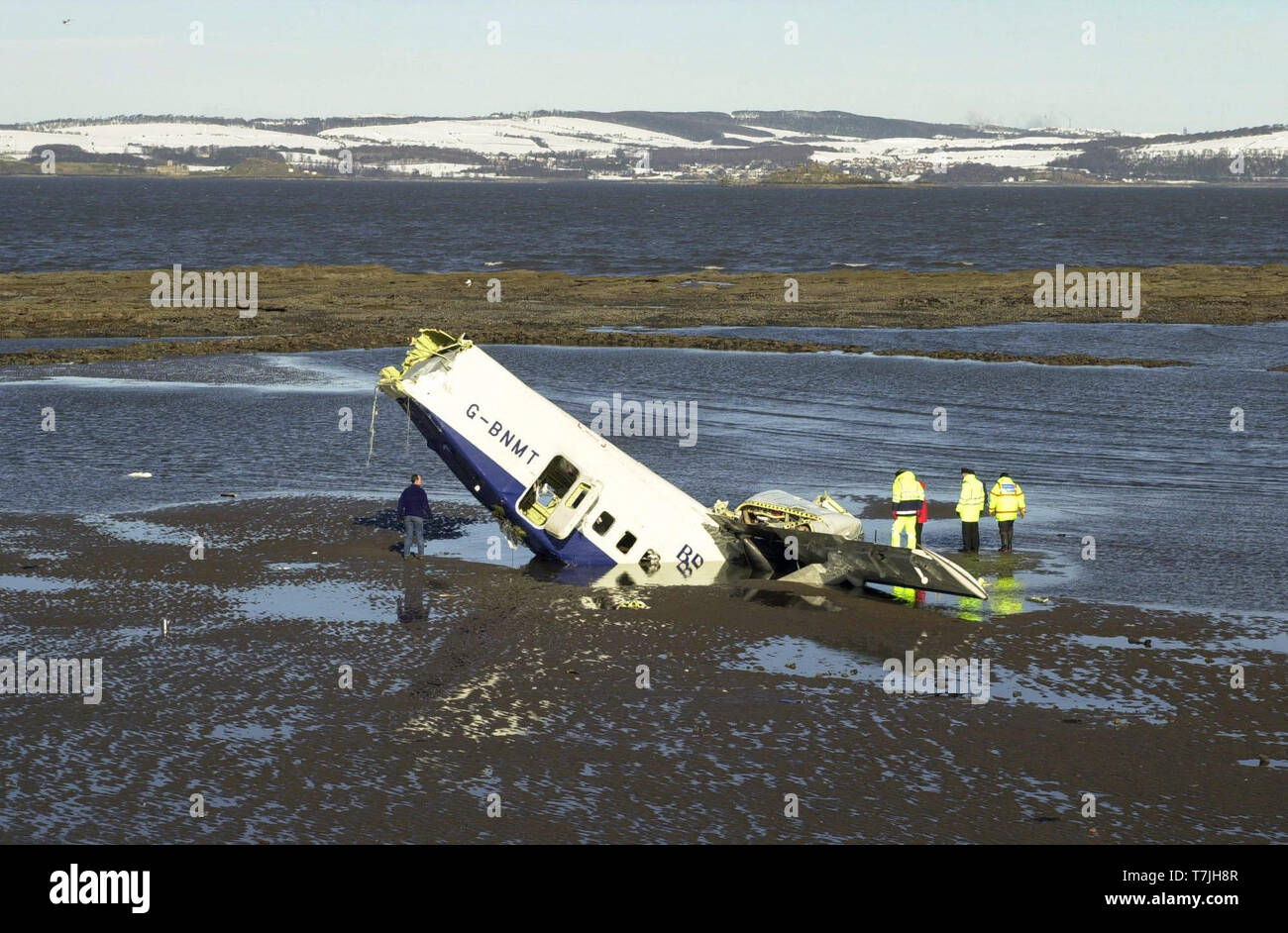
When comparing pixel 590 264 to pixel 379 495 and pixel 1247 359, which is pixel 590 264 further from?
pixel 379 495

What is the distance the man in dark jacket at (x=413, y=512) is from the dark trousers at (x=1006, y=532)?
10380 mm

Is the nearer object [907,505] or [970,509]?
[907,505]

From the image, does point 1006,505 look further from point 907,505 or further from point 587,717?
point 587,717

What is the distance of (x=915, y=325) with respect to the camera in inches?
2662

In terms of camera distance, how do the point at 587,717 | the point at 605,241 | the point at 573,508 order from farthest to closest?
the point at 605,241 → the point at 573,508 → the point at 587,717

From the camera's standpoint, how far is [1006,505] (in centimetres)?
2755

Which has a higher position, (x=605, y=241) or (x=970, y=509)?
(x=605, y=241)

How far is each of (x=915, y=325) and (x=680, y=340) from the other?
42.2 feet

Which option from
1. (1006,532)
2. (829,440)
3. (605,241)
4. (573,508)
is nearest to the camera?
(573,508)

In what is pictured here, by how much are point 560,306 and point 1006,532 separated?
49.5 metres

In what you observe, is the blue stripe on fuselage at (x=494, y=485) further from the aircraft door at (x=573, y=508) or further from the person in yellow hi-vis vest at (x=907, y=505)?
the person in yellow hi-vis vest at (x=907, y=505)

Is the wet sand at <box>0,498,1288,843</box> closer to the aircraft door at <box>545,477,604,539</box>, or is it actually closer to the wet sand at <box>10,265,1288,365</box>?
the aircraft door at <box>545,477,604,539</box>

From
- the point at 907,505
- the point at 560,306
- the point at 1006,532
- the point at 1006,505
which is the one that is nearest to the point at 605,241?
the point at 560,306

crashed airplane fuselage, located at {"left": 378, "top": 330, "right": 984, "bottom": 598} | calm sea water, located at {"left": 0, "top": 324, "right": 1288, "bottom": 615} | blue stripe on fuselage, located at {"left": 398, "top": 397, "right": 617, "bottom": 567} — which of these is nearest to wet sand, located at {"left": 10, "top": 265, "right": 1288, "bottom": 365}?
calm sea water, located at {"left": 0, "top": 324, "right": 1288, "bottom": 615}
